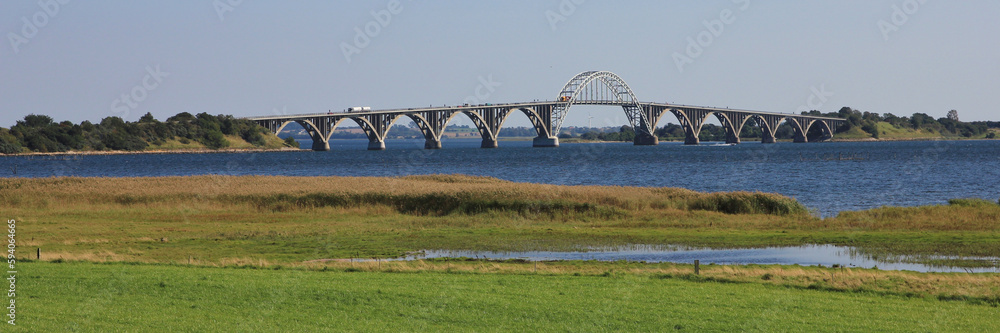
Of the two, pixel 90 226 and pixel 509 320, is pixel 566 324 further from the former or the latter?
pixel 90 226

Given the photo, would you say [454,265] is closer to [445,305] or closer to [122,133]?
[445,305]

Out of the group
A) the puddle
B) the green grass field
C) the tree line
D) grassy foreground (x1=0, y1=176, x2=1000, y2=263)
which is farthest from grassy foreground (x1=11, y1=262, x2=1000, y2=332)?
the tree line

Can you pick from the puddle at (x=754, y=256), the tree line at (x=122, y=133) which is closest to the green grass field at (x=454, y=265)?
the puddle at (x=754, y=256)

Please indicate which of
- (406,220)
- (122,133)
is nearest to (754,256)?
(406,220)

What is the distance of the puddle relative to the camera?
80.1ft

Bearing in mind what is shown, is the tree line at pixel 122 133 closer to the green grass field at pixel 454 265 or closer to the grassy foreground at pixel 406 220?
the grassy foreground at pixel 406 220

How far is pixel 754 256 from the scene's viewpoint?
87.6 ft

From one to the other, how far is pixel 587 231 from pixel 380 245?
27.2 ft

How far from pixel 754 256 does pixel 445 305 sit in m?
13.0

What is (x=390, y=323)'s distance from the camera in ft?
50.1

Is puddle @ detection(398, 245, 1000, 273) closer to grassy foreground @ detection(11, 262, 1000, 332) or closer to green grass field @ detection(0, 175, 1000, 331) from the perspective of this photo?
green grass field @ detection(0, 175, 1000, 331)

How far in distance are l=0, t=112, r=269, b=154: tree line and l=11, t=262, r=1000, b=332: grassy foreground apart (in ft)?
491

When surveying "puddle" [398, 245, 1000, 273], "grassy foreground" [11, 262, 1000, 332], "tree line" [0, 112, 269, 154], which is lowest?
"puddle" [398, 245, 1000, 273]

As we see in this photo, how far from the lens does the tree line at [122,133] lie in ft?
507
